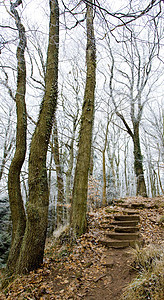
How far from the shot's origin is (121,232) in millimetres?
4883

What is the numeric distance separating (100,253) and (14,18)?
19.6ft

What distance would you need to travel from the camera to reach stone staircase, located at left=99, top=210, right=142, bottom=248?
429 cm

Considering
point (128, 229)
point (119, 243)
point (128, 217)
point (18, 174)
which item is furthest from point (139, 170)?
point (18, 174)

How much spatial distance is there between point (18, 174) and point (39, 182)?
2.60 feet

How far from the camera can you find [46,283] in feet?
9.80

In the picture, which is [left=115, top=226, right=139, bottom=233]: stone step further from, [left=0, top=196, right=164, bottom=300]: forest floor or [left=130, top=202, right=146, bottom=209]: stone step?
[left=130, top=202, right=146, bottom=209]: stone step

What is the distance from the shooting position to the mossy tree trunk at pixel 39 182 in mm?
3318

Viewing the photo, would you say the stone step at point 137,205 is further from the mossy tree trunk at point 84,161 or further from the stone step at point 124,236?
the mossy tree trunk at point 84,161

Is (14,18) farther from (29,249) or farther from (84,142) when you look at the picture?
(29,249)

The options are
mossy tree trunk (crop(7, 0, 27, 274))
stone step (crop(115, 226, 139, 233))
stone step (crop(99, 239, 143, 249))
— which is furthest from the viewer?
stone step (crop(115, 226, 139, 233))

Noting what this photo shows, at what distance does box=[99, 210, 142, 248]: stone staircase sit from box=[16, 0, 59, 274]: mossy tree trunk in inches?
74.3

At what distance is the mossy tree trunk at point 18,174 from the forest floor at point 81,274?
26.1 inches

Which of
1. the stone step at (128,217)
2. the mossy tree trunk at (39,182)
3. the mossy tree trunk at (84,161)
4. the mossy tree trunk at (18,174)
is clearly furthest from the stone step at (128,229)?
the mossy tree trunk at (18,174)

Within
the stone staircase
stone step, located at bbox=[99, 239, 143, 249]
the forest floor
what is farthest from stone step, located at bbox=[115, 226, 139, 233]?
stone step, located at bbox=[99, 239, 143, 249]
